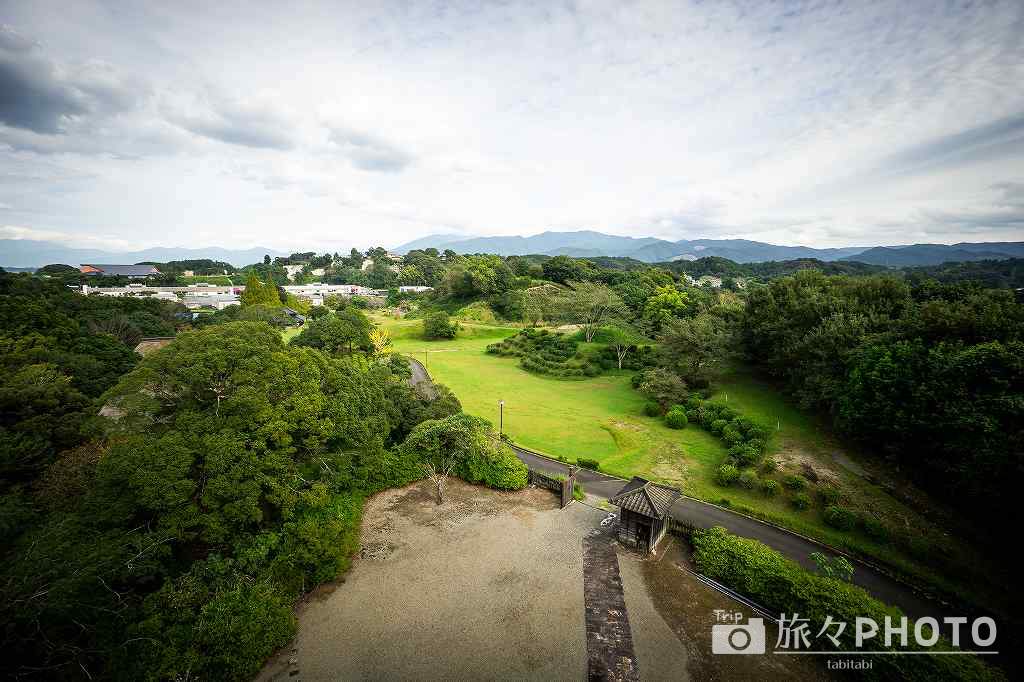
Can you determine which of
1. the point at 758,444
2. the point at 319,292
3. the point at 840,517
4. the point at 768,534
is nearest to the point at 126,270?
the point at 319,292

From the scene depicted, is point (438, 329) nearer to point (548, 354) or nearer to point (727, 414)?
point (548, 354)

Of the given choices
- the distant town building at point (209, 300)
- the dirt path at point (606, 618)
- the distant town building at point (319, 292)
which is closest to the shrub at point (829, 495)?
the dirt path at point (606, 618)

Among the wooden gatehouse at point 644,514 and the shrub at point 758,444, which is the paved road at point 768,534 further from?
the shrub at point 758,444

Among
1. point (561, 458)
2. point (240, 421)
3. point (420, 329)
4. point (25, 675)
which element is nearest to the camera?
point (25, 675)

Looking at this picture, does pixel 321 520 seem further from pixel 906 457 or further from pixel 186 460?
pixel 906 457

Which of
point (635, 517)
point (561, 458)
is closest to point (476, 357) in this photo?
point (561, 458)

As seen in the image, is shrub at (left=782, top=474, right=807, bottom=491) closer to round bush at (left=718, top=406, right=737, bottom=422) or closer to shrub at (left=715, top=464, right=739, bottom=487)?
shrub at (left=715, top=464, right=739, bottom=487)
